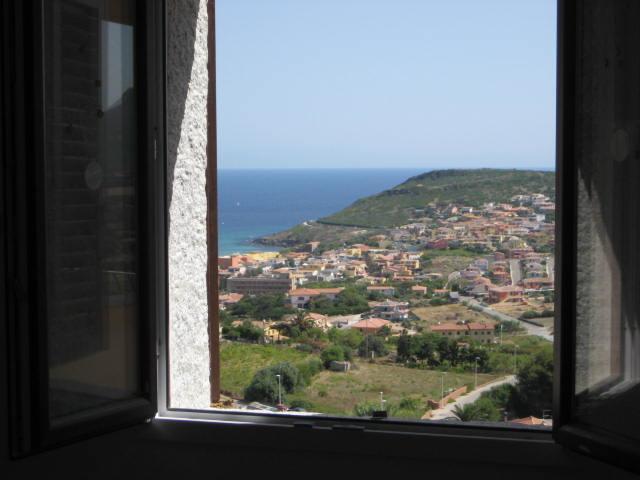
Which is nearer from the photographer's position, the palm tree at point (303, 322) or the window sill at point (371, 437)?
the window sill at point (371, 437)

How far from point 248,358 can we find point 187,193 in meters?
1.97

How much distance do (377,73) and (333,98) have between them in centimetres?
70

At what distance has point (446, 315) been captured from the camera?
13.1ft

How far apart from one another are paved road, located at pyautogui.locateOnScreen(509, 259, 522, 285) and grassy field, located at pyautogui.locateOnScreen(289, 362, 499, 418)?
2.07ft

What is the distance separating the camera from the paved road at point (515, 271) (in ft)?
11.7

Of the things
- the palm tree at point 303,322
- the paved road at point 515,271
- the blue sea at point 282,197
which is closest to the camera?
the paved road at point 515,271

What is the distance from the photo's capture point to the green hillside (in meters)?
4.05

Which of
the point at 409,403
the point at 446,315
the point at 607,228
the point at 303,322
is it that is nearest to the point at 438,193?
the point at 446,315

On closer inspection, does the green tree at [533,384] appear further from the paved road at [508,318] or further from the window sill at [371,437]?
the window sill at [371,437]

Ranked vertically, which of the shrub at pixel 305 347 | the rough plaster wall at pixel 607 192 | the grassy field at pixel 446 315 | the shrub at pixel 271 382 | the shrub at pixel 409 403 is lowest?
the shrub at pixel 409 403

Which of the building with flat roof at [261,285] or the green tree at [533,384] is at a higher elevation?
the building with flat roof at [261,285]

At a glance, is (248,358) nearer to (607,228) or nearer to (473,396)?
(473,396)

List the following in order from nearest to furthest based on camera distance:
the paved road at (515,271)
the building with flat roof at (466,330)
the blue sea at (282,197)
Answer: the paved road at (515,271), the building with flat roof at (466,330), the blue sea at (282,197)

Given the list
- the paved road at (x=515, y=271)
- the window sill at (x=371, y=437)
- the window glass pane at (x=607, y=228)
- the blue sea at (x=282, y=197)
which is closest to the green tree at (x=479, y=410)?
the paved road at (x=515, y=271)
